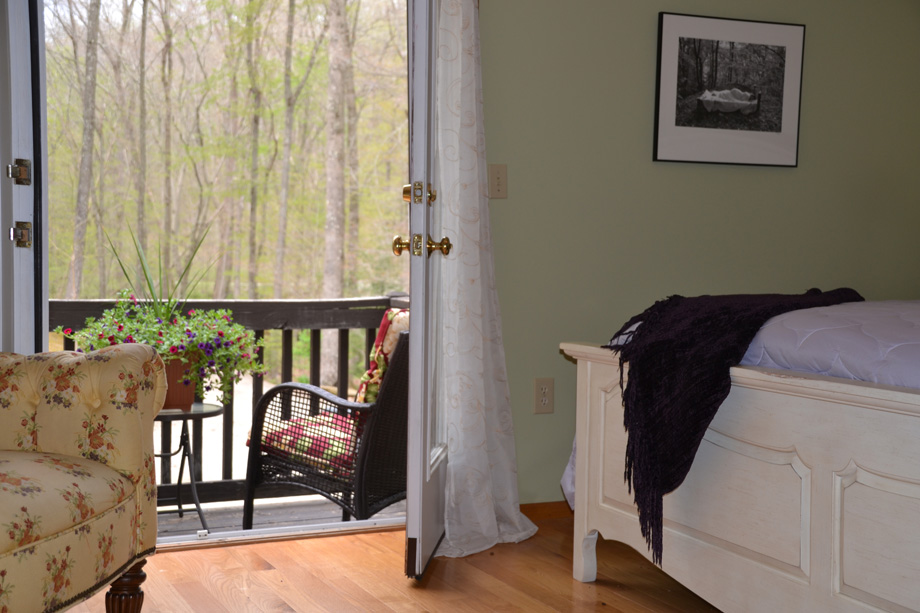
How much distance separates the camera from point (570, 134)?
9.29 ft

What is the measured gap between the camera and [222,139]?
5.83 meters

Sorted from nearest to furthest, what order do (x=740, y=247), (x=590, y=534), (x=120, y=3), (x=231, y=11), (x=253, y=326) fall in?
1. (x=590, y=534)
2. (x=740, y=247)
3. (x=253, y=326)
4. (x=120, y=3)
5. (x=231, y=11)

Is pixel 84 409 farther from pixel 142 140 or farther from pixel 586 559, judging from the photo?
pixel 142 140

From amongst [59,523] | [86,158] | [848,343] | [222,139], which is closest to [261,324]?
[59,523]

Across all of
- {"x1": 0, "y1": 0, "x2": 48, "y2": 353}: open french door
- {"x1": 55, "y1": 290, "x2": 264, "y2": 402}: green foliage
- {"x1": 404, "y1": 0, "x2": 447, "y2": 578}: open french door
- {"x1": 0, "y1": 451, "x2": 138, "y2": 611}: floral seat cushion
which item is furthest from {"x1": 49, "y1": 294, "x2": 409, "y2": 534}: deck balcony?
{"x1": 0, "y1": 451, "x2": 138, "y2": 611}: floral seat cushion

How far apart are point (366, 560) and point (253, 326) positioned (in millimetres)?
1638

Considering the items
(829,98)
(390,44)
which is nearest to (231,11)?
(390,44)

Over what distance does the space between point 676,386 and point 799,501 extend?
0.34 meters

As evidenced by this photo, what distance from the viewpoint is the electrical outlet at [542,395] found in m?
2.81

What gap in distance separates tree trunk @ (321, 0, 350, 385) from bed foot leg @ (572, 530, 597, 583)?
4231 millimetres

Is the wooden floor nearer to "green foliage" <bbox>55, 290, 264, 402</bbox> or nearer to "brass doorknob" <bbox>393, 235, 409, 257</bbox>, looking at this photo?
"green foliage" <bbox>55, 290, 264, 402</bbox>

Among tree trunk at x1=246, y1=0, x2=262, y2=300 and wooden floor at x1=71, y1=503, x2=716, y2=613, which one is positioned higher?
tree trunk at x1=246, y1=0, x2=262, y2=300

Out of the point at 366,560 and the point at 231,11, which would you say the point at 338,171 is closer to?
the point at 231,11

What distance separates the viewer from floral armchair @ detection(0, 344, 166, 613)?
138 centimetres
